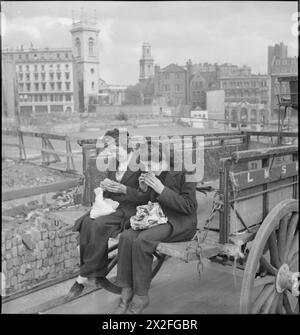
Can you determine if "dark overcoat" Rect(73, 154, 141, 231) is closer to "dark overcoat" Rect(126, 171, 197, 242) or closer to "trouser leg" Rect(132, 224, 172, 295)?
"dark overcoat" Rect(126, 171, 197, 242)

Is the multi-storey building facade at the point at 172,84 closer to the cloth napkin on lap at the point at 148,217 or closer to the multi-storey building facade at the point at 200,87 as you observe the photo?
the multi-storey building facade at the point at 200,87

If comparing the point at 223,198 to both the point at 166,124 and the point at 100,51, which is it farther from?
the point at 166,124

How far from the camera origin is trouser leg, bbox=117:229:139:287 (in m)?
3.17

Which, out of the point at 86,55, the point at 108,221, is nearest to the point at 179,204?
the point at 108,221

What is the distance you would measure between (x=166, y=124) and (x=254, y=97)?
4.44 feet

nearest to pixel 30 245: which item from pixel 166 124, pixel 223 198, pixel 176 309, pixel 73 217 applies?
pixel 73 217

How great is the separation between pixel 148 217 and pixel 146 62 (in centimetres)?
272

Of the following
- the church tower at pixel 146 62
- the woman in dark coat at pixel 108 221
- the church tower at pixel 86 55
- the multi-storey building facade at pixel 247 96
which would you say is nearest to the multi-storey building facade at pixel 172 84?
the church tower at pixel 146 62

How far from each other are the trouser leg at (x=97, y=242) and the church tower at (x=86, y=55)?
1862 mm

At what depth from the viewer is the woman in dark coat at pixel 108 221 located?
136 inches

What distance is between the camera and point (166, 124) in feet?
20.1

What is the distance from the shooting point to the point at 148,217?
323 centimetres

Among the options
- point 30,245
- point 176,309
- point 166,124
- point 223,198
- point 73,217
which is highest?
point 166,124

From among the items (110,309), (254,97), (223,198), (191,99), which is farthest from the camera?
(254,97)
